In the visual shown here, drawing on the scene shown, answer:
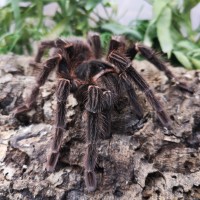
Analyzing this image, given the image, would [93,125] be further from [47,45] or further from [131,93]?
[47,45]

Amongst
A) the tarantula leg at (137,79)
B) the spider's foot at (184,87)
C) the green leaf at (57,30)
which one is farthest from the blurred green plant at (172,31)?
the tarantula leg at (137,79)

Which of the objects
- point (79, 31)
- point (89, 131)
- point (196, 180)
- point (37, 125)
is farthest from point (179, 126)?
point (79, 31)

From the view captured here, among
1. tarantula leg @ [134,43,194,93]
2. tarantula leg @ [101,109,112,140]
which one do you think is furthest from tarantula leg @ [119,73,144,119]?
tarantula leg @ [134,43,194,93]

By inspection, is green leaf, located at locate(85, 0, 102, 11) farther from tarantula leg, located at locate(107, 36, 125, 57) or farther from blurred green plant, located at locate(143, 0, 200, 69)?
tarantula leg, located at locate(107, 36, 125, 57)

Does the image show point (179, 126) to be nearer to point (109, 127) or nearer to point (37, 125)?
point (109, 127)

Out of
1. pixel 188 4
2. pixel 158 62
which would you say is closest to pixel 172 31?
pixel 188 4

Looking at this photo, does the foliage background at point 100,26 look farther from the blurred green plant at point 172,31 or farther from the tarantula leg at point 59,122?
the tarantula leg at point 59,122

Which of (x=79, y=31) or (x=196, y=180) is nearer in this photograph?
(x=196, y=180)
